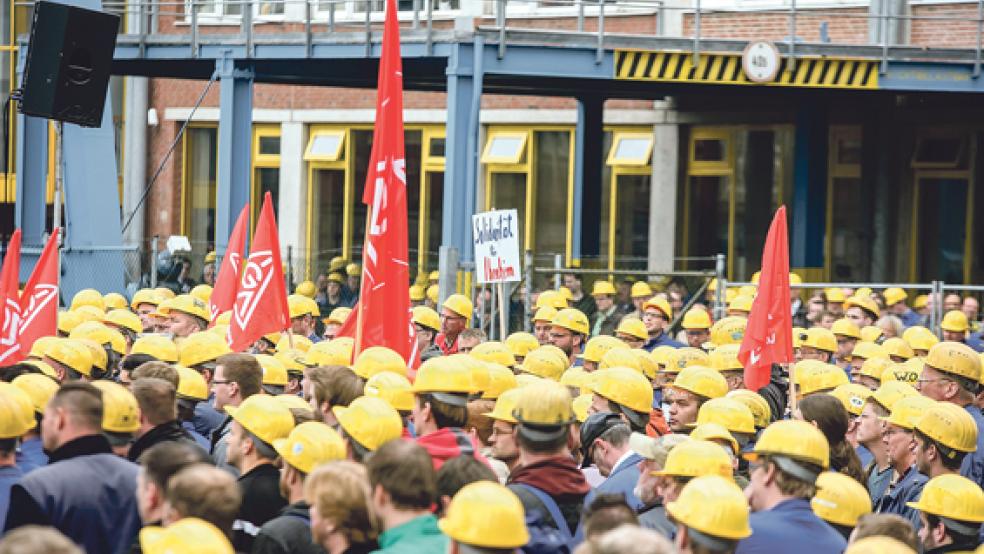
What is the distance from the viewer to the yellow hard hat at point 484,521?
214 inches

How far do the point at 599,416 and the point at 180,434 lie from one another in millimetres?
2456

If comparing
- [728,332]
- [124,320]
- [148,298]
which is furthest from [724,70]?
[124,320]

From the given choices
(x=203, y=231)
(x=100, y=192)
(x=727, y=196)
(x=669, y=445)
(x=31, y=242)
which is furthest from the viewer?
(x=203, y=231)

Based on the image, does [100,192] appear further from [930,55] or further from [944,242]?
[944,242]

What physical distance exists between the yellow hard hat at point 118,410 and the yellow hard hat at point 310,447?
87 centimetres

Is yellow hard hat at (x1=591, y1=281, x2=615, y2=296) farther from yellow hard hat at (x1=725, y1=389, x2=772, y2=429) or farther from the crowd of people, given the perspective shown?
yellow hard hat at (x1=725, y1=389, x2=772, y2=429)

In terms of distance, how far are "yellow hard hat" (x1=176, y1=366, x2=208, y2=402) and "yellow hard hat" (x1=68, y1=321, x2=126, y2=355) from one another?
7.33 ft

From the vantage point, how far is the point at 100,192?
19.2 meters

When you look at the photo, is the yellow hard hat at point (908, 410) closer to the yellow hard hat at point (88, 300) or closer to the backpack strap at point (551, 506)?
the backpack strap at point (551, 506)

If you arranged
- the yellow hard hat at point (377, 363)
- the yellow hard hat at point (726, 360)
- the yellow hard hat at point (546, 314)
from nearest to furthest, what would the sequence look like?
the yellow hard hat at point (377, 363) < the yellow hard hat at point (726, 360) < the yellow hard hat at point (546, 314)

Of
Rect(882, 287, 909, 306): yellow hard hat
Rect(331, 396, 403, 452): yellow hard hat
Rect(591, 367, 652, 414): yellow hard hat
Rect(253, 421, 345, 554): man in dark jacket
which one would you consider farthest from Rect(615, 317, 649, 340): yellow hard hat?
Rect(253, 421, 345, 554): man in dark jacket

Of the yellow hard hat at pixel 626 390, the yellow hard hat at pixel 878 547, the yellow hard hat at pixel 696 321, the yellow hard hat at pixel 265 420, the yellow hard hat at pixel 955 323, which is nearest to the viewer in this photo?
the yellow hard hat at pixel 878 547

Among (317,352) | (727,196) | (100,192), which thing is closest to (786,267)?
(317,352)

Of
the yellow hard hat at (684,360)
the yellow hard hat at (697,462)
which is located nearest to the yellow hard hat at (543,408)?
the yellow hard hat at (697,462)
